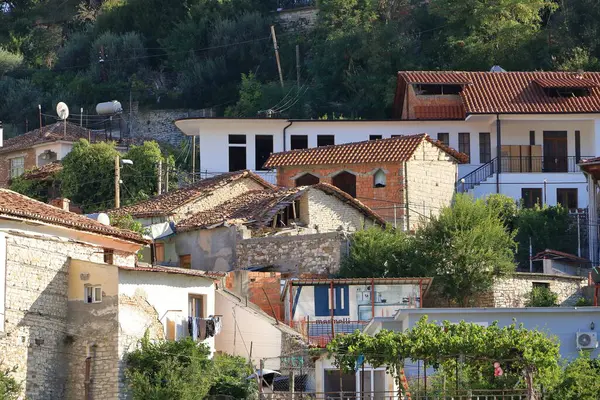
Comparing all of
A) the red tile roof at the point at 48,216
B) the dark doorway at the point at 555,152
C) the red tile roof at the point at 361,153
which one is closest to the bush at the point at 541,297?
the red tile roof at the point at 361,153

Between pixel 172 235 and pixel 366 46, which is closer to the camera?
pixel 172 235

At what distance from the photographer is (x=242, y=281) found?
40531mm

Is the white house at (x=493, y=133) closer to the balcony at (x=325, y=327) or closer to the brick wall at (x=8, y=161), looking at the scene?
the brick wall at (x=8, y=161)

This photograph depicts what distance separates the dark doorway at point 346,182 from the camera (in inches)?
1969

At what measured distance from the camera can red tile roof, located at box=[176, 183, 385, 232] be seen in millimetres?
44656

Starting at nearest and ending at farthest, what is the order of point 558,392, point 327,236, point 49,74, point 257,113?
point 558,392 < point 327,236 < point 257,113 < point 49,74

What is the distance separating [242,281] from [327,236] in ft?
10.6

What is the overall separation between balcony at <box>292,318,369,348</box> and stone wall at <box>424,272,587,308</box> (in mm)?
3317

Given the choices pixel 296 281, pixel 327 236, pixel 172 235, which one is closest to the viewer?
pixel 296 281

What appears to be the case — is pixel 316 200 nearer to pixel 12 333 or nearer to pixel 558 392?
pixel 12 333

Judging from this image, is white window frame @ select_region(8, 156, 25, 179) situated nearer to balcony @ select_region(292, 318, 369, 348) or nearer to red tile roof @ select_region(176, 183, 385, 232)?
red tile roof @ select_region(176, 183, 385, 232)

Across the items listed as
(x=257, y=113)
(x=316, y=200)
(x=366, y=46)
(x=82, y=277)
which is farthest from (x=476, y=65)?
(x=82, y=277)

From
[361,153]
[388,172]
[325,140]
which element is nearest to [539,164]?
[325,140]

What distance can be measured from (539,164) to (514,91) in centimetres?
283
